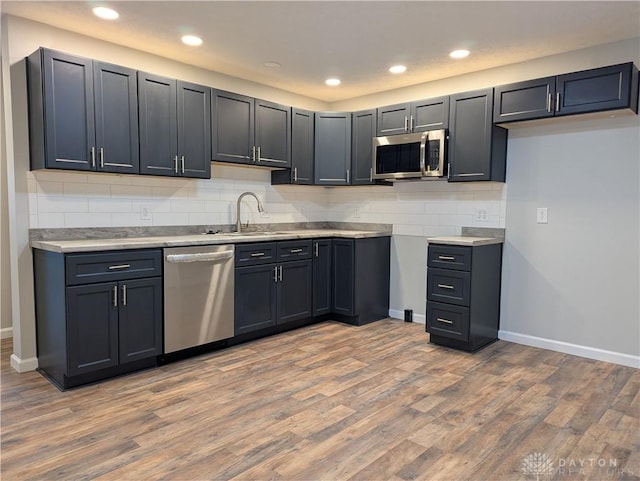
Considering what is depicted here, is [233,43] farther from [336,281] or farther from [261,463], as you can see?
[261,463]

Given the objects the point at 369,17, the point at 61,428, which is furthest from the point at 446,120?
the point at 61,428

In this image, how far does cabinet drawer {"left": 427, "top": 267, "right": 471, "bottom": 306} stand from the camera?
11.8 feet

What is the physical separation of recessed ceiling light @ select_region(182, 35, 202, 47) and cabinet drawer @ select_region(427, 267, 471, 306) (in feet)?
8.63

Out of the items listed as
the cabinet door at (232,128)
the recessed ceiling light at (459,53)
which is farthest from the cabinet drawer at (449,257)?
the cabinet door at (232,128)

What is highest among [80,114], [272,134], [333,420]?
[272,134]

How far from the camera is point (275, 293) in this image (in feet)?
13.0

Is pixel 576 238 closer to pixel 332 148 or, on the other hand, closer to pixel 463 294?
pixel 463 294

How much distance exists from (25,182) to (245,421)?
2241mm

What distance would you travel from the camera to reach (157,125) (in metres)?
3.39

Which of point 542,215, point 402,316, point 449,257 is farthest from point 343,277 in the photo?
point 542,215

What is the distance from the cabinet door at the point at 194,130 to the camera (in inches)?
139

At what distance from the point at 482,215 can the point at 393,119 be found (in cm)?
128

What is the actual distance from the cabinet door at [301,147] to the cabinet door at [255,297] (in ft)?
3.75

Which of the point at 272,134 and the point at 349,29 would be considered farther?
the point at 272,134
